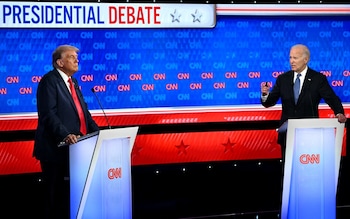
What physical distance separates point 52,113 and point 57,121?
3.4 inches

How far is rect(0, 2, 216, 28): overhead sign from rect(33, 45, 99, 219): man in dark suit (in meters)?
1.54

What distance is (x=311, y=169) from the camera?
5.29 meters

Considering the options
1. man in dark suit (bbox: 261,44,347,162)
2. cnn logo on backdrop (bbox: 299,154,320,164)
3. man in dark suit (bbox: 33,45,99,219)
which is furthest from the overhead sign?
cnn logo on backdrop (bbox: 299,154,320,164)

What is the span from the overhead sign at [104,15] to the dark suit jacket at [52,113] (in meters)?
1.62

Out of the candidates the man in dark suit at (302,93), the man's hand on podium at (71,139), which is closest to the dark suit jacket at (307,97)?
the man in dark suit at (302,93)

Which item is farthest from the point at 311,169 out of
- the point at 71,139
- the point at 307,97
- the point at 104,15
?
the point at 104,15

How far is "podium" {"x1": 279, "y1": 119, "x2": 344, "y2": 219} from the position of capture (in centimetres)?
525

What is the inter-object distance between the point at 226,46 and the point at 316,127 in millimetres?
2251

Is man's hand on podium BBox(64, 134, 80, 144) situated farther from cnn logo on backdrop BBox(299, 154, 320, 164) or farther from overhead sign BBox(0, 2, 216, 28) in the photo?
overhead sign BBox(0, 2, 216, 28)

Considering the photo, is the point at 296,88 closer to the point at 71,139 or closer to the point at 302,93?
the point at 302,93

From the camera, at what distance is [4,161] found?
6805 millimetres

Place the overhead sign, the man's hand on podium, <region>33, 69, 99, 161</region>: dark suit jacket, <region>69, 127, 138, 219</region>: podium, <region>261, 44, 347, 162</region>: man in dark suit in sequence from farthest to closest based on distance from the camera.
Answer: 1. the overhead sign
2. <region>261, 44, 347, 162</region>: man in dark suit
3. <region>33, 69, 99, 161</region>: dark suit jacket
4. the man's hand on podium
5. <region>69, 127, 138, 219</region>: podium

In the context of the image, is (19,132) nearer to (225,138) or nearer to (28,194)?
(28,194)

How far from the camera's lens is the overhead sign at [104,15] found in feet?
22.1
